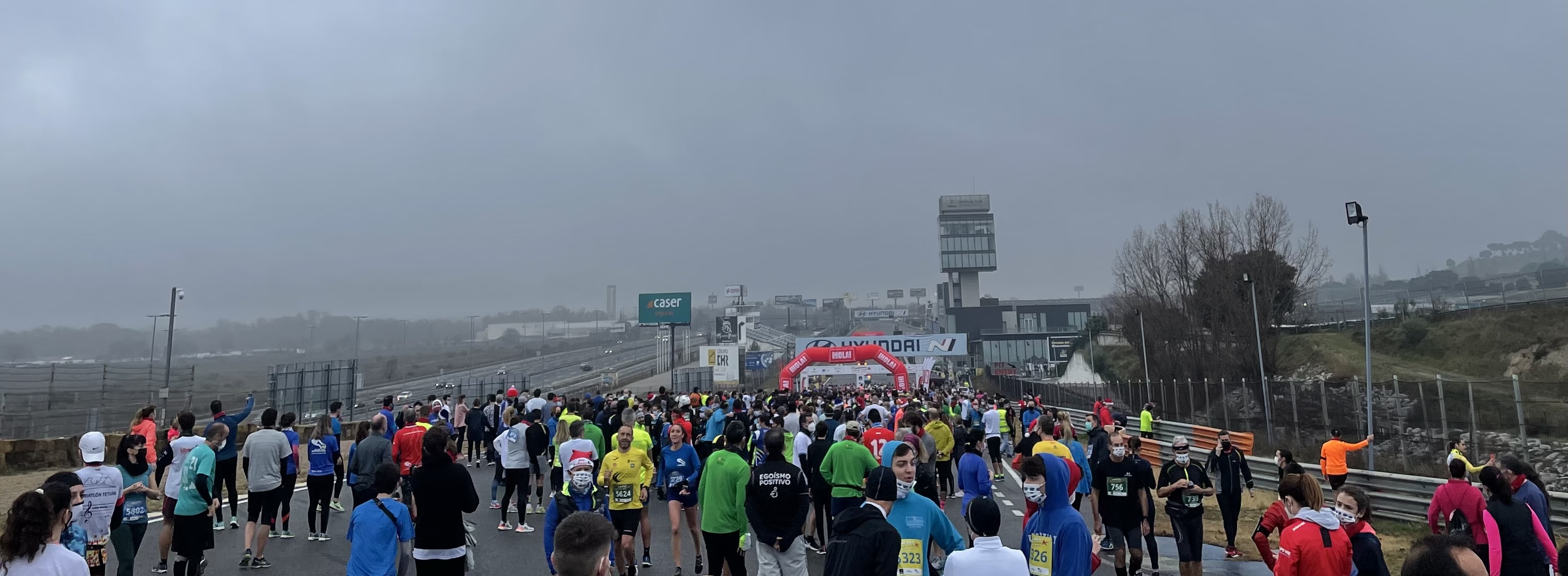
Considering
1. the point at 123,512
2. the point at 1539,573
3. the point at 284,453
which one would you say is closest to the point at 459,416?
the point at 284,453

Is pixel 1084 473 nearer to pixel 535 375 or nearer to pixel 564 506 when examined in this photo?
pixel 564 506

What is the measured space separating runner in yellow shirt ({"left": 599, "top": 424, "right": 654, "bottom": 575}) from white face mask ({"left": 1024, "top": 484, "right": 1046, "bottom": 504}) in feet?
13.4

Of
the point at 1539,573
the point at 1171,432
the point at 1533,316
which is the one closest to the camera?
the point at 1539,573

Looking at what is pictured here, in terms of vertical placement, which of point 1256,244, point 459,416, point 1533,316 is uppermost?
point 1256,244

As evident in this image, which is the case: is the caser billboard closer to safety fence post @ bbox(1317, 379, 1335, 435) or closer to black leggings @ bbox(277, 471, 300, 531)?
safety fence post @ bbox(1317, 379, 1335, 435)

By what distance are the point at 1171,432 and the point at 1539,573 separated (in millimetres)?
21611

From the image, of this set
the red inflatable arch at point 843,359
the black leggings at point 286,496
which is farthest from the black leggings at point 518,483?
the red inflatable arch at point 843,359

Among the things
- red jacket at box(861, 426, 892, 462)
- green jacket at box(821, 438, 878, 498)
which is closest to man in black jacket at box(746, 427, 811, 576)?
green jacket at box(821, 438, 878, 498)

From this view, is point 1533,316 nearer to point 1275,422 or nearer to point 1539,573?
point 1275,422

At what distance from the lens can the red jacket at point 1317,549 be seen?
196 inches

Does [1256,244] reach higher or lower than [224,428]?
higher

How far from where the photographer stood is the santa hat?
810 centimetres

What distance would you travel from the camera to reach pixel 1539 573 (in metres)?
6.43

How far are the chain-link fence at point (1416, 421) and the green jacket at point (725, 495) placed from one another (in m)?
13.3
